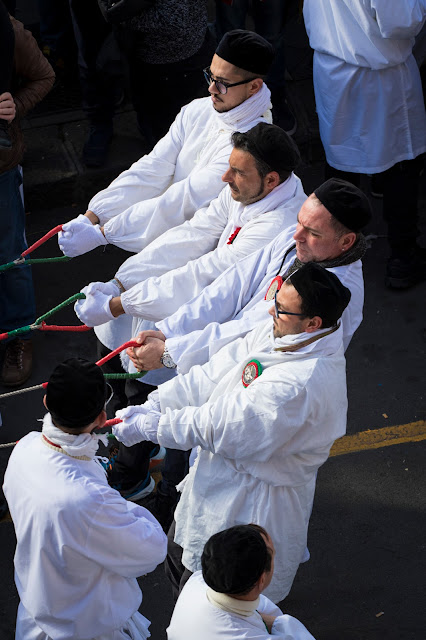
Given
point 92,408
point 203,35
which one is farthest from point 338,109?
point 92,408

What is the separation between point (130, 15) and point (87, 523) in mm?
4266

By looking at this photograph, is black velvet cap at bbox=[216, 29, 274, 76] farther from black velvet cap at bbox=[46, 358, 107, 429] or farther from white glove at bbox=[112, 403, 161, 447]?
black velvet cap at bbox=[46, 358, 107, 429]

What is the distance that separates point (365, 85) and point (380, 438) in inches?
95.0

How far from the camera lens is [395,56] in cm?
600

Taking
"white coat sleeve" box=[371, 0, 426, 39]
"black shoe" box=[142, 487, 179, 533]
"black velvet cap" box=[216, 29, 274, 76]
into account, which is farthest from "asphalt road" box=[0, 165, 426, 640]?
"black velvet cap" box=[216, 29, 274, 76]

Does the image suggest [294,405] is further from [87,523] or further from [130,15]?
[130,15]

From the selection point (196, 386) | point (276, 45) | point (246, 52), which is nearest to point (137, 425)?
point (196, 386)

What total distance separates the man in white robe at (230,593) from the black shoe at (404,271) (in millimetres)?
3719

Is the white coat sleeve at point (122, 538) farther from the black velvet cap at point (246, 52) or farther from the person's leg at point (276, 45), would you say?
the person's leg at point (276, 45)

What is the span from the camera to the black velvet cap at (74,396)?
129 inches

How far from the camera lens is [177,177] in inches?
205

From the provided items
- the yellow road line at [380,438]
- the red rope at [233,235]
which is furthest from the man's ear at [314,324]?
the yellow road line at [380,438]

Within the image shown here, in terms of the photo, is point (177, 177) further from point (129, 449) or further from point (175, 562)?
point (175, 562)

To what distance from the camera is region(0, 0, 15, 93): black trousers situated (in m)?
5.18
